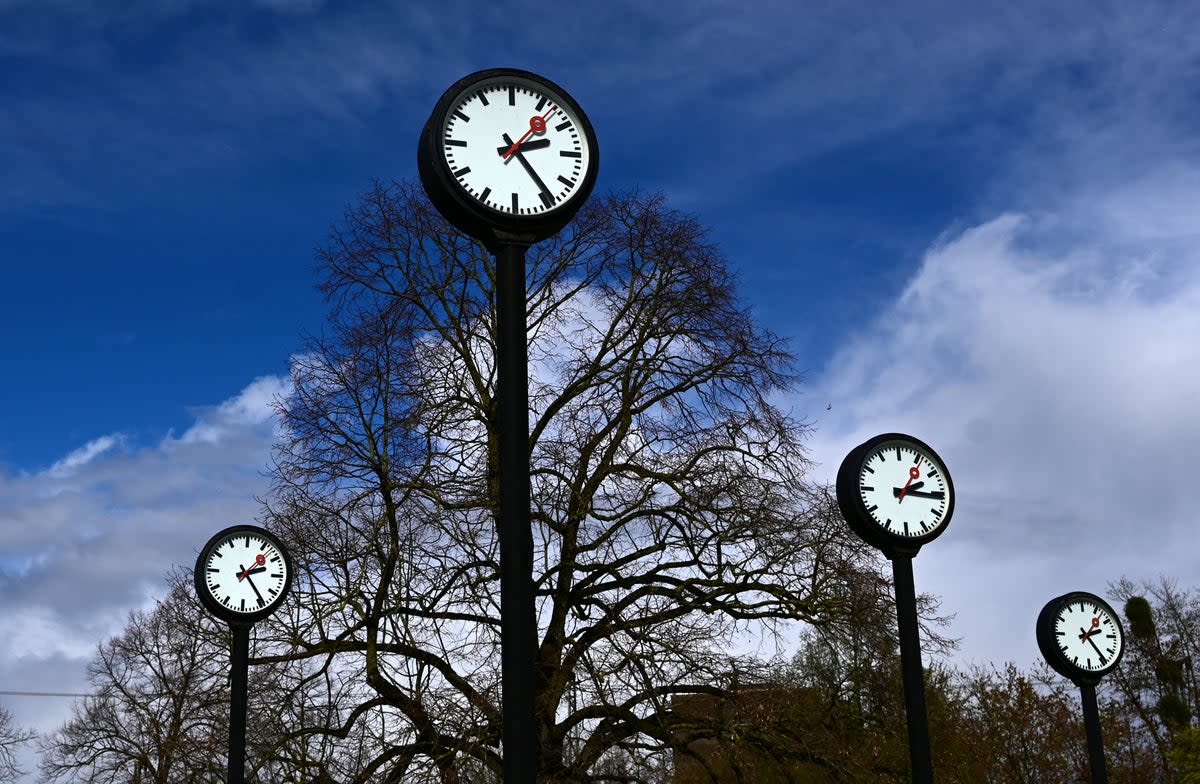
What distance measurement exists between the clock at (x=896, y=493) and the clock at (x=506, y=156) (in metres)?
3.20

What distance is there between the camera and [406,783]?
13703 millimetres

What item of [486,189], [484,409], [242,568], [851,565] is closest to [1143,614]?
[851,565]

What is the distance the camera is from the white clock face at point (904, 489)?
817cm

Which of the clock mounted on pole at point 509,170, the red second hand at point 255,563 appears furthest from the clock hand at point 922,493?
the red second hand at point 255,563

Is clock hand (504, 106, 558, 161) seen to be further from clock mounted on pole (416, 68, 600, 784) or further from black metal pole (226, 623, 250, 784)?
black metal pole (226, 623, 250, 784)

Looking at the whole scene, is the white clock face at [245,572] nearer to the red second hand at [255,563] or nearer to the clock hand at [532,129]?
the red second hand at [255,563]

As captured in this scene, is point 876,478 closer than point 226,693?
Yes

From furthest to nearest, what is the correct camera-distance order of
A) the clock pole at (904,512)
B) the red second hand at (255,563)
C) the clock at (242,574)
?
1. the red second hand at (255,563)
2. the clock at (242,574)
3. the clock pole at (904,512)

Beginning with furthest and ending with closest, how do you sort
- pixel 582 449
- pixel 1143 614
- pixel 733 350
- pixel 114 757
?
1. pixel 1143 614
2. pixel 114 757
3. pixel 733 350
4. pixel 582 449

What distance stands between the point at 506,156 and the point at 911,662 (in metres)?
4.38

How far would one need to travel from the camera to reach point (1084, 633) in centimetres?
1097

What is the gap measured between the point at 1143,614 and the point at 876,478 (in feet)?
113

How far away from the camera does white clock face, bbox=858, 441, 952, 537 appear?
26.8 ft

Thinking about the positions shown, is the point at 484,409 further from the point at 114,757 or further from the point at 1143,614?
the point at 1143,614
